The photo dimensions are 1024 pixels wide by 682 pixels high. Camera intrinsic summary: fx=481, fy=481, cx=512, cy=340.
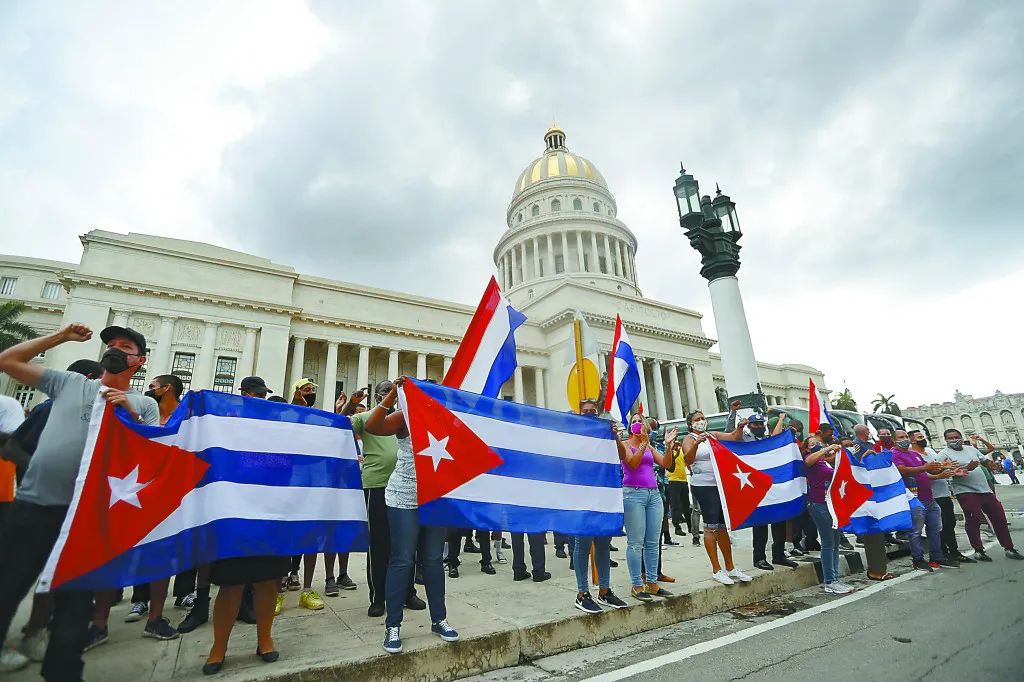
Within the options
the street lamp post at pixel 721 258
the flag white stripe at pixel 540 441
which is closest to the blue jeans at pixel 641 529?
the flag white stripe at pixel 540 441

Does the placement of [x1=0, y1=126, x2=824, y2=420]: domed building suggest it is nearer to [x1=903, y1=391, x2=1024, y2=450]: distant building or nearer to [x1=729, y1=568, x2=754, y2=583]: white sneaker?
[x1=729, y1=568, x2=754, y2=583]: white sneaker

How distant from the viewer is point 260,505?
352 cm

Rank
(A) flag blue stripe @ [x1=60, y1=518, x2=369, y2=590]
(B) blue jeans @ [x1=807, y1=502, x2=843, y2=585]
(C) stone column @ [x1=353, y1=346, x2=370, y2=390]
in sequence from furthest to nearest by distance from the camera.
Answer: (C) stone column @ [x1=353, y1=346, x2=370, y2=390]
(B) blue jeans @ [x1=807, y1=502, x2=843, y2=585]
(A) flag blue stripe @ [x1=60, y1=518, x2=369, y2=590]

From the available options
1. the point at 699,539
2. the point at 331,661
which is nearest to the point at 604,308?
the point at 699,539

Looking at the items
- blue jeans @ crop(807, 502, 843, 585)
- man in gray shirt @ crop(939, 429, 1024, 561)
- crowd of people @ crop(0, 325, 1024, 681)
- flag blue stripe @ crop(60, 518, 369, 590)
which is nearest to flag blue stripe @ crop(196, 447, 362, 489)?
flag blue stripe @ crop(60, 518, 369, 590)

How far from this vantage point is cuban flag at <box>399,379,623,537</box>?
3.84m

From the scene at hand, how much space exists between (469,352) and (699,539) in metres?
6.75

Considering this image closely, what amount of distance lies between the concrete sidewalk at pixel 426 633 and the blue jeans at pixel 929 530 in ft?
8.14

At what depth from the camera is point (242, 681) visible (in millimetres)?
2699

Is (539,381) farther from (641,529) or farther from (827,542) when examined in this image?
(641,529)

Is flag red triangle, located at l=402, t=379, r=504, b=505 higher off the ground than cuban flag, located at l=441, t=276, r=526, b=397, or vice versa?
cuban flag, located at l=441, t=276, r=526, b=397

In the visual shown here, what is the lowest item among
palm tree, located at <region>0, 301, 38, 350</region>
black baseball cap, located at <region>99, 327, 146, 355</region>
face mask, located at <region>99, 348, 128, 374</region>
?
face mask, located at <region>99, 348, 128, 374</region>

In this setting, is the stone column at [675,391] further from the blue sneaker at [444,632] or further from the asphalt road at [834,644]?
the blue sneaker at [444,632]

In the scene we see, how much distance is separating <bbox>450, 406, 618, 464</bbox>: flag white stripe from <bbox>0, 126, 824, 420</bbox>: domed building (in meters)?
26.5
